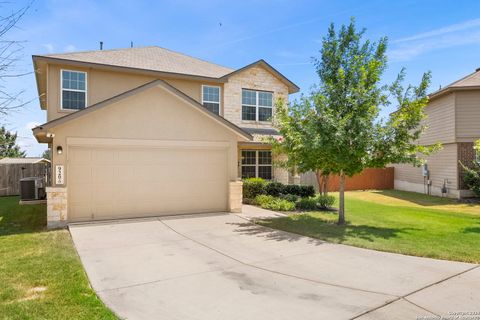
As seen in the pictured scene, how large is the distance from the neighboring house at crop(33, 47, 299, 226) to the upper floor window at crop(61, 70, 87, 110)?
0.04m

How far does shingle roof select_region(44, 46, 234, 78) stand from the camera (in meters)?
14.5

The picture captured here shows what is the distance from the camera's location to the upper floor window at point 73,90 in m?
13.5

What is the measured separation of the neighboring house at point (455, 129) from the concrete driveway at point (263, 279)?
1492cm

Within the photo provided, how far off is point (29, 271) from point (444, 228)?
440 inches

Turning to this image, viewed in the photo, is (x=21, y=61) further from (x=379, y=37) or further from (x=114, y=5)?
(x=379, y=37)

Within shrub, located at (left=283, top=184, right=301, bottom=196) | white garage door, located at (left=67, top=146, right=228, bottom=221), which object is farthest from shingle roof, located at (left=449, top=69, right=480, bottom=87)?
white garage door, located at (left=67, top=146, right=228, bottom=221)

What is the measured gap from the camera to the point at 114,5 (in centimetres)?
868

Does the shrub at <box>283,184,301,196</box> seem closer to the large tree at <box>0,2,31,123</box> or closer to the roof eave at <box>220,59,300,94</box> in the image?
the roof eave at <box>220,59,300,94</box>

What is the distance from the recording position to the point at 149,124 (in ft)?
37.4

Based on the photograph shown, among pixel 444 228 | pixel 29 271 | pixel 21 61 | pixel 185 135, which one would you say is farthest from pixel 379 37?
pixel 29 271

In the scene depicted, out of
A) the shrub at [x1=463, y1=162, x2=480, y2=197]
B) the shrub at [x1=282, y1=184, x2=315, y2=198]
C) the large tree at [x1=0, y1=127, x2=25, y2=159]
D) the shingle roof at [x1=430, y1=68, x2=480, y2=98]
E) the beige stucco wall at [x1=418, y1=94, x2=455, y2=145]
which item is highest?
the shingle roof at [x1=430, y1=68, x2=480, y2=98]

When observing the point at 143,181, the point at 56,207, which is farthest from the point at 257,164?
the point at 56,207

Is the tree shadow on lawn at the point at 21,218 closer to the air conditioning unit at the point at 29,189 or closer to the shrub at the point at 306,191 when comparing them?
the air conditioning unit at the point at 29,189

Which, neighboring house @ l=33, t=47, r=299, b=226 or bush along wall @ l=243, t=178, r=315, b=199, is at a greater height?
neighboring house @ l=33, t=47, r=299, b=226
